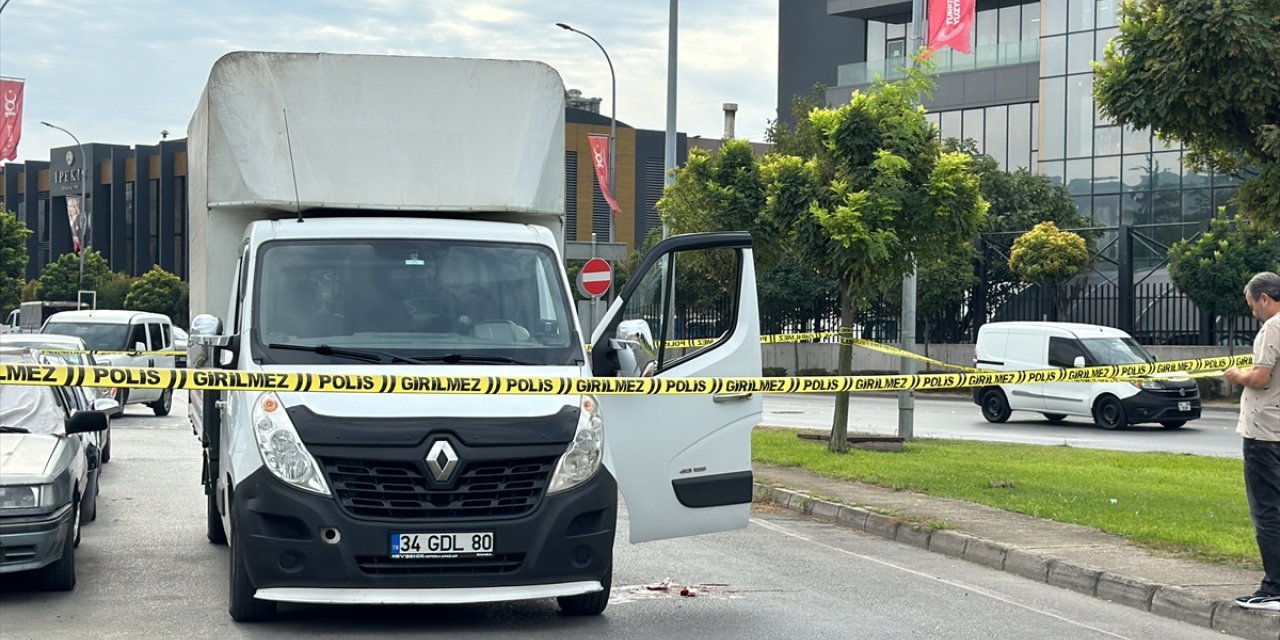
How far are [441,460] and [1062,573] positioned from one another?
4643 millimetres

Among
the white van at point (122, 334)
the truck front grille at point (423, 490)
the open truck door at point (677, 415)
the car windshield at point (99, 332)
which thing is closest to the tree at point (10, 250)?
the white van at point (122, 334)

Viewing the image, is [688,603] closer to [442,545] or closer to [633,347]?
[633,347]

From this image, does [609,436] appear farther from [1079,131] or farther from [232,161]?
[1079,131]

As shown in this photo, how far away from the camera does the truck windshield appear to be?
8.27 metres

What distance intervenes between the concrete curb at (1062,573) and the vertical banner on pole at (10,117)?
132 feet

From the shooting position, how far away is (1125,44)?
1298 centimetres

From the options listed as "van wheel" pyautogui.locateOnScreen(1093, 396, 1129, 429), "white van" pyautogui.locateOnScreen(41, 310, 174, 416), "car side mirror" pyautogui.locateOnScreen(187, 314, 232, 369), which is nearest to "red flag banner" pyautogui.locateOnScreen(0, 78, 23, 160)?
"white van" pyautogui.locateOnScreen(41, 310, 174, 416)

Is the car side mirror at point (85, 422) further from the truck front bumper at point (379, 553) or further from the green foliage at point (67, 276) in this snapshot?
the green foliage at point (67, 276)

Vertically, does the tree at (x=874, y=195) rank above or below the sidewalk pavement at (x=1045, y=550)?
above

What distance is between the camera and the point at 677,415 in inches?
342

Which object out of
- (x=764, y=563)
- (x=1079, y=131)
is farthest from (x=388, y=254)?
(x=1079, y=131)

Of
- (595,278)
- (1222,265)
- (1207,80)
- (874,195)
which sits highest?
(1207,80)

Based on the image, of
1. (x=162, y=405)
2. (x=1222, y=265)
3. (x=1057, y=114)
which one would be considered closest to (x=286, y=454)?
(x=162, y=405)

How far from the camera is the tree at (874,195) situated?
17625 millimetres
